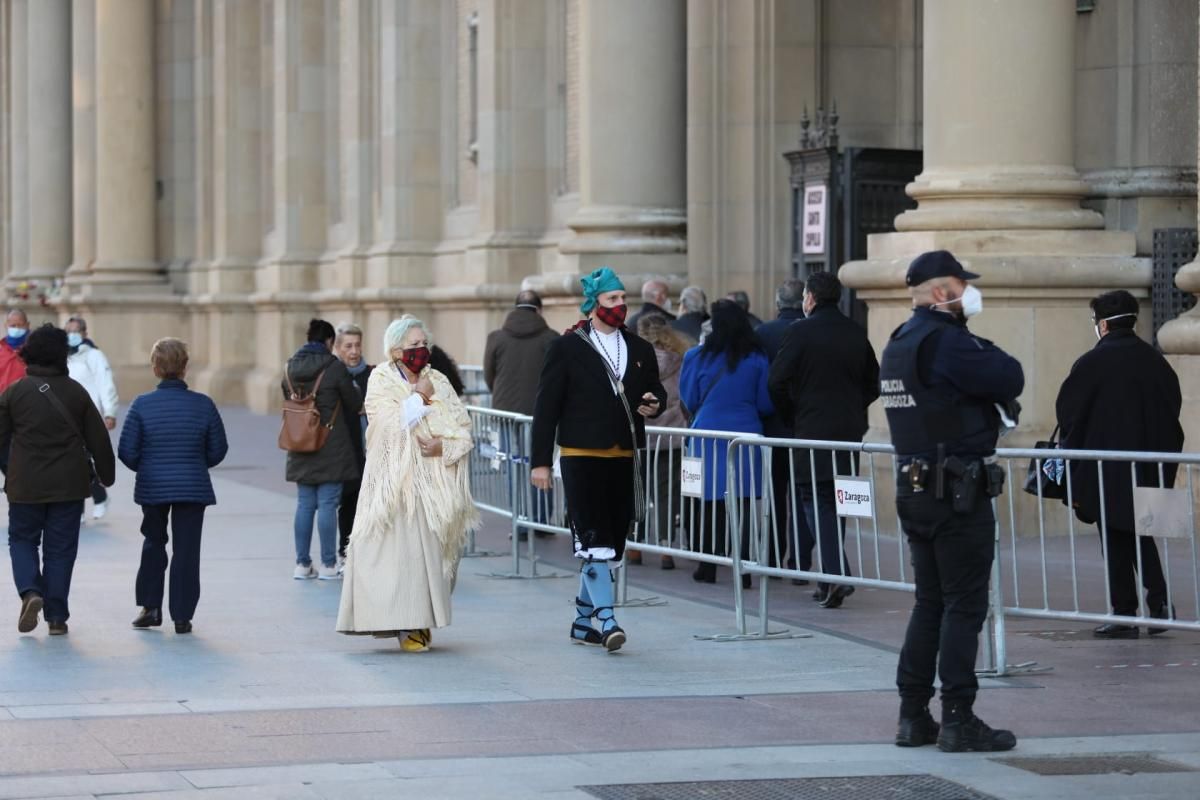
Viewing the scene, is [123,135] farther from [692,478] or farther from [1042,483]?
[1042,483]

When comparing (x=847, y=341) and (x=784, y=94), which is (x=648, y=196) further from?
(x=847, y=341)

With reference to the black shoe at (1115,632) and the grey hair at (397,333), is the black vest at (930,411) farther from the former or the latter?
the grey hair at (397,333)

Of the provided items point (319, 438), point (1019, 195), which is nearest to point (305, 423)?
point (319, 438)

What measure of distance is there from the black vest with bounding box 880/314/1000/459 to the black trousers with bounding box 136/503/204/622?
4734 millimetres

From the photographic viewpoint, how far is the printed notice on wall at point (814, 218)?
19125 mm

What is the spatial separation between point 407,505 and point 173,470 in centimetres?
145

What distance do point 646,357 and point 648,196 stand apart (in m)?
9.89

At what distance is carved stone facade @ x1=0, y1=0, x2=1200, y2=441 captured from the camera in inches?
615

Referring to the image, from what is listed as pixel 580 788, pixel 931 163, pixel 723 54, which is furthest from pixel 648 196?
pixel 580 788

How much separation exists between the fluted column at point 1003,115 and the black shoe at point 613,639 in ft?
18.0

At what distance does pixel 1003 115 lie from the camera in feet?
51.1

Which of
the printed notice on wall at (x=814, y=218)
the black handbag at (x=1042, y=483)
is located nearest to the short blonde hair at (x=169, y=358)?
the black handbag at (x=1042, y=483)

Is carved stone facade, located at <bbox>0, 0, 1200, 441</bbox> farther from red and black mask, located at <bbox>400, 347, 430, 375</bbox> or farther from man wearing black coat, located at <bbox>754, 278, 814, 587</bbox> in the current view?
red and black mask, located at <bbox>400, 347, 430, 375</bbox>

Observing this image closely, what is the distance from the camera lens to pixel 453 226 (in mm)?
28734
